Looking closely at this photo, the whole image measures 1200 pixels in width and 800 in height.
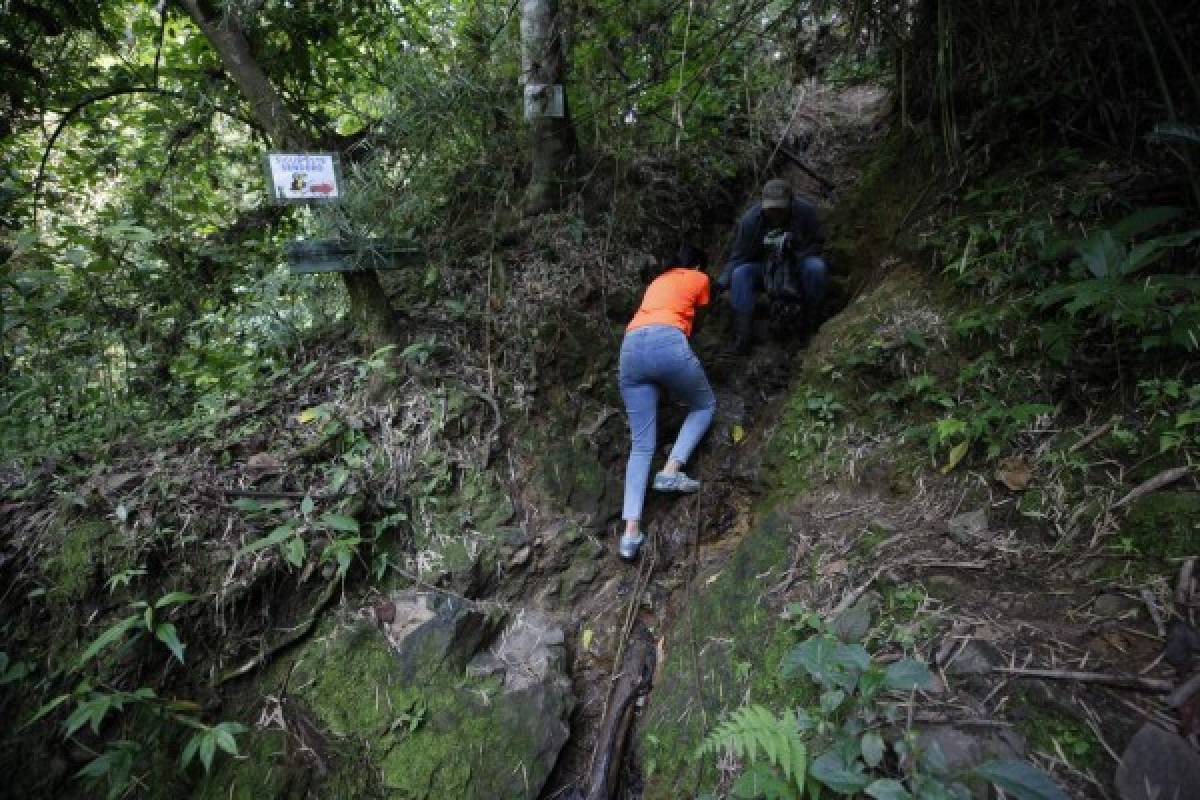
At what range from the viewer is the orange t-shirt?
3855 mm

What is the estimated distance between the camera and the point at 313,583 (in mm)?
2938

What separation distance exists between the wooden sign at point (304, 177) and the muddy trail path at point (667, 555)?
2414mm

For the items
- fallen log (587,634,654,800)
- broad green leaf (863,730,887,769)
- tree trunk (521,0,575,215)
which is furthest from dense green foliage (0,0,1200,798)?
fallen log (587,634,654,800)

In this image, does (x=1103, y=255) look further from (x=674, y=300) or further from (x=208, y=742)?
(x=208, y=742)

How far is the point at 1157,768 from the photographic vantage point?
134 cm

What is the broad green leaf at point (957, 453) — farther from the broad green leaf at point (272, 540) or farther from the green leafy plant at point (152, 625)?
the green leafy plant at point (152, 625)

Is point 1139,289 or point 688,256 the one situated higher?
point 688,256

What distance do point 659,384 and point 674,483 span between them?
2.32 feet

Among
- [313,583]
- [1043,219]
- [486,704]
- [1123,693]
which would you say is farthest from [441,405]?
[1043,219]

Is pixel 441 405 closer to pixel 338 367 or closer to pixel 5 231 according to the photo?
pixel 338 367

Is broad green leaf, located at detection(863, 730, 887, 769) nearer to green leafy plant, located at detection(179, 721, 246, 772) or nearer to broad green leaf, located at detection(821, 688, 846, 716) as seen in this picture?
broad green leaf, located at detection(821, 688, 846, 716)

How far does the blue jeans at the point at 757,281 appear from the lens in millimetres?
4246

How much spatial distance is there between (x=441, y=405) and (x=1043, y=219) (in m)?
3.65

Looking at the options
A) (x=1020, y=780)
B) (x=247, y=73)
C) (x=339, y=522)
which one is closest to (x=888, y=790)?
(x=1020, y=780)
